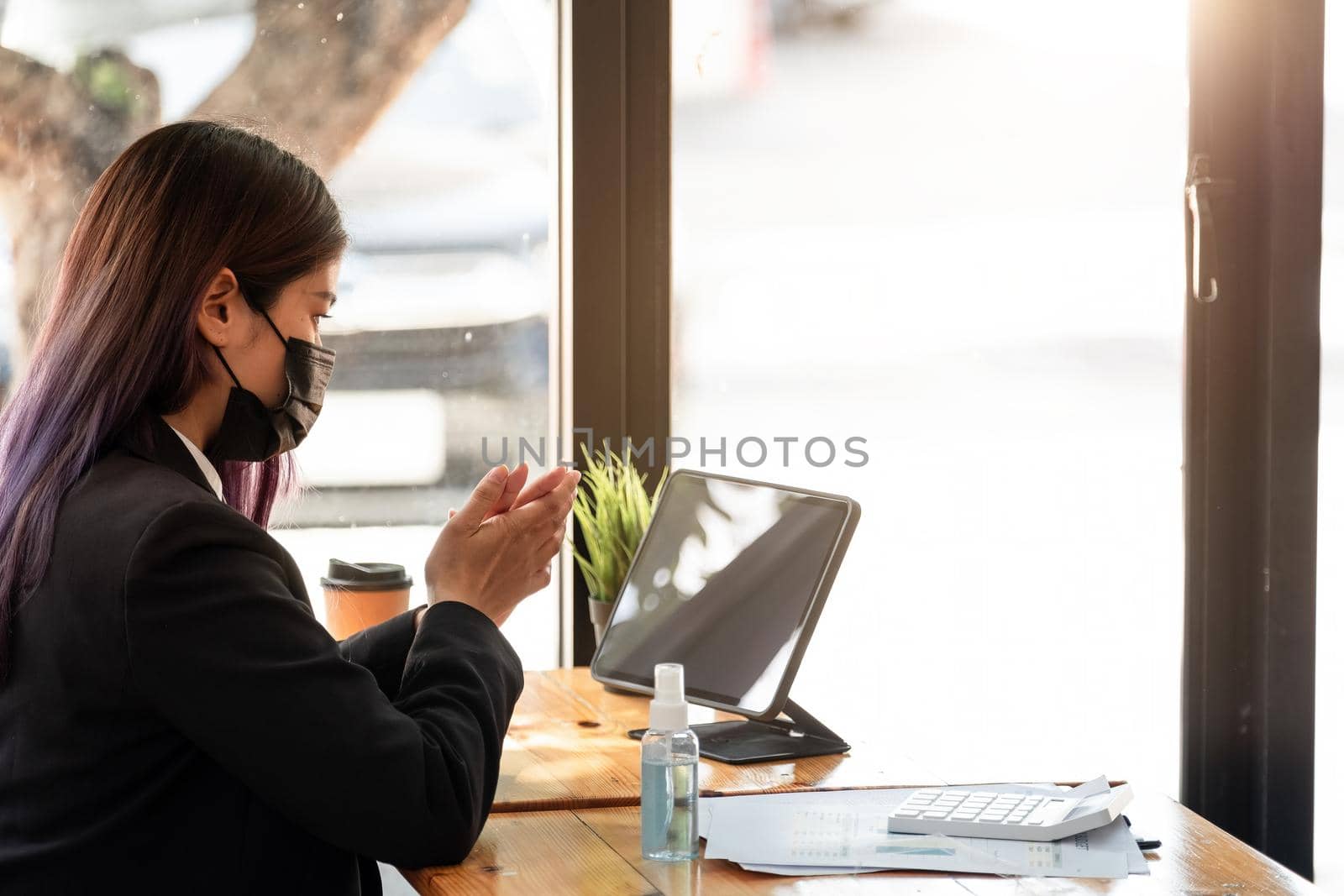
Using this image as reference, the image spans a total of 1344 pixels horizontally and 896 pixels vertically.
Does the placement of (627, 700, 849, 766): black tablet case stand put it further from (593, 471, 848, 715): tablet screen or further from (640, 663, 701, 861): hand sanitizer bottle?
(640, 663, 701, 861): hand sanitizer bottle

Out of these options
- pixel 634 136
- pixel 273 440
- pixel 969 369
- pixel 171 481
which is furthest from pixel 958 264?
pixel 171 481


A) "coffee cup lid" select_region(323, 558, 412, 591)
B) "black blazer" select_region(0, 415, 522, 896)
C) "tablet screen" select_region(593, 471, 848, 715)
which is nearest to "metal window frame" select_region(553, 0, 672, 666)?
"coffee cup lid" select_region(323, 558, 412, 591)

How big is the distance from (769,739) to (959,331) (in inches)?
42.3

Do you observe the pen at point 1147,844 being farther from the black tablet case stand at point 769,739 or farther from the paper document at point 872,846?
the black tablet case stand at point 769,739

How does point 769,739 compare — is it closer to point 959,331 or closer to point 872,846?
point 872,846

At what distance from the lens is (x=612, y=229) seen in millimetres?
2500

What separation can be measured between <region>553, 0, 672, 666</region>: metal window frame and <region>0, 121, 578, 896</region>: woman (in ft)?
3.70

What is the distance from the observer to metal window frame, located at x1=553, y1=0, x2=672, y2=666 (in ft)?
8.13

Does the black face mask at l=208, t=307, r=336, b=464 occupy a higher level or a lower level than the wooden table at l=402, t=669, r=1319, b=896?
higher

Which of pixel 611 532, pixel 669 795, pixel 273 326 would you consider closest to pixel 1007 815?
pixel 669 795

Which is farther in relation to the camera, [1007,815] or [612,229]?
[612,229]

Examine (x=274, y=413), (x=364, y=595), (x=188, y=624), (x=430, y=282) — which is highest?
(x=430, y=282)

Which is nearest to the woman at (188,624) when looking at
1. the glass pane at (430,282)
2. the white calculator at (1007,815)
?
the white calculator at (1007,815)

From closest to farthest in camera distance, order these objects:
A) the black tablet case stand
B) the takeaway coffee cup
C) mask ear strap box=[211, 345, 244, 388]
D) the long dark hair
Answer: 1. the long dark hair
2. mask ear strap box=[211, 345, 244, 388]
3. the black tablet case stand
4. the takeaway coffee cup
